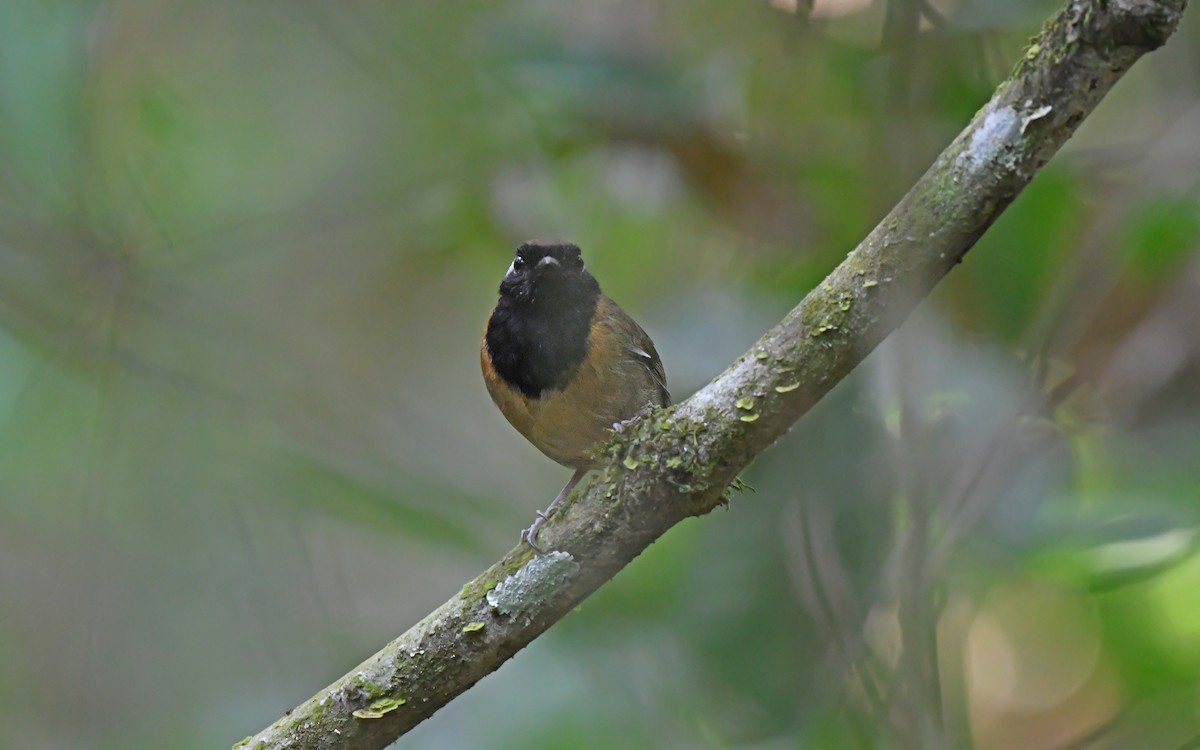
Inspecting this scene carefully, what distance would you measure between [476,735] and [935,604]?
5.33 feet

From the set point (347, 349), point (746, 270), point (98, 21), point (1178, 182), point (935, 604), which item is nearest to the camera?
point (935, 604)

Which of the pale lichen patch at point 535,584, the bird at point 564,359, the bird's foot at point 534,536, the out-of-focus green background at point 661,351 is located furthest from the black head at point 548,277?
the pale lichen patch at point 535,584

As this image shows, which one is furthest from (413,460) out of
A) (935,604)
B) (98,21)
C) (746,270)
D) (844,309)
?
(844,309)

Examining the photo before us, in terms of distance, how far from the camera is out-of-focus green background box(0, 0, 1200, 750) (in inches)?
141

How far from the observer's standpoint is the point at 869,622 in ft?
12.8

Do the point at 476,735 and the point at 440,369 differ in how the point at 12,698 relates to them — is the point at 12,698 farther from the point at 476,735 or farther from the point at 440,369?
the point at 476,735

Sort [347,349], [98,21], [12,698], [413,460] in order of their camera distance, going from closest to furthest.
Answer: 1. [98,21]
2. [413,460]
3. [12,698]
4. [347,349]

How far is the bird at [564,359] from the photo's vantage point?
141 inches

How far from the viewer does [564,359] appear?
364cm

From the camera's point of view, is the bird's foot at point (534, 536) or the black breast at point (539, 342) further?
the black breast at point (539, 342)

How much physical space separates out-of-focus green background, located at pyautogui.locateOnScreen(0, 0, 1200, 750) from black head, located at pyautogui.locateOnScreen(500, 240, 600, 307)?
359 mm

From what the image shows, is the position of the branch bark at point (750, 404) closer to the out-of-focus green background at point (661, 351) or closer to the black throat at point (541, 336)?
the out-of-focus green background at point (661, 351)

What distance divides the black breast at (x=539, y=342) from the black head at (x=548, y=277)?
2 centimetres

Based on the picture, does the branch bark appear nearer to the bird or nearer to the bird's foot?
the bird's foot
